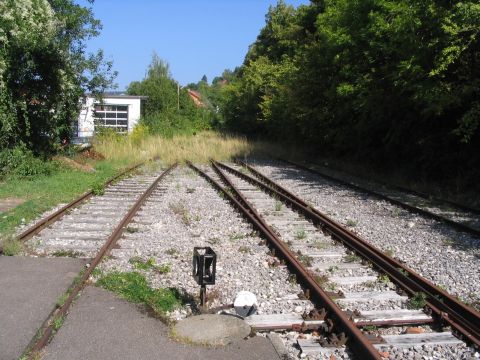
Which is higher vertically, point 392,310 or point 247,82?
point 247,82

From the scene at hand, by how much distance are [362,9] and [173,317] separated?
53.9 feet

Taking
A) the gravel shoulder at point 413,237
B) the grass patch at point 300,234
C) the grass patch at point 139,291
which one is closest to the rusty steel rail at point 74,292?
the grass patch at point 139,291

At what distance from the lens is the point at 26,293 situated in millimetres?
5629

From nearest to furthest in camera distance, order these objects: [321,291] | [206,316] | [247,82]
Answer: [206,316]
[321,291]
[247,82]

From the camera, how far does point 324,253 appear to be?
7.57 m

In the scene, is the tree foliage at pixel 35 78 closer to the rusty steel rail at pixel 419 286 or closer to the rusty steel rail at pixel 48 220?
the rusty steel rail at pixel 48 220

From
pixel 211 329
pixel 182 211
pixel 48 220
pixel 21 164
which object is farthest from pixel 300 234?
pixel 21 164

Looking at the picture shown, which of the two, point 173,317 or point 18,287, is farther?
point 18,287

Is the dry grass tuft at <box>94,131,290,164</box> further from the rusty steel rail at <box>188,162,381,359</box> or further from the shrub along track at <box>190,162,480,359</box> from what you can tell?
the shrub along track at <box>190,162,480,359</box>

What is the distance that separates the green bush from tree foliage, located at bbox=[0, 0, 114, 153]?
340 millimetres

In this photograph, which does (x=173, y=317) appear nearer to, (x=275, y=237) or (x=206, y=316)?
(x=206, y=316)

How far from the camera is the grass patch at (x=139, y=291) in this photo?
18.0ft

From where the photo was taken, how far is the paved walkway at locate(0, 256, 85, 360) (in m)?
4.50

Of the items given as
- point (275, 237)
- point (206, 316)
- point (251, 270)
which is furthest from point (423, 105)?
point (206, 316)
